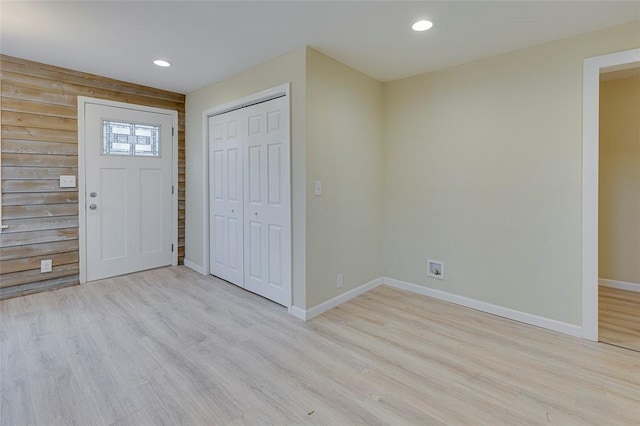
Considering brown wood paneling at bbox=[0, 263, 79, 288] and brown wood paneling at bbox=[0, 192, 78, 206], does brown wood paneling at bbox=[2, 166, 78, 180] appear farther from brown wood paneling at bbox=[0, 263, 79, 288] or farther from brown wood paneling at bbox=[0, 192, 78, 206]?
brown wood paneling at bbox=[0, 263, 79, 288]

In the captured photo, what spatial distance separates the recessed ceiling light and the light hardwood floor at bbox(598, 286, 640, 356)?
276cm

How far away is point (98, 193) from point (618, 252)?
6.09 m

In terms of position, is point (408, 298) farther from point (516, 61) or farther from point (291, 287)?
point (516, 61)

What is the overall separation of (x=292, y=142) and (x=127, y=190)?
8.07 feet

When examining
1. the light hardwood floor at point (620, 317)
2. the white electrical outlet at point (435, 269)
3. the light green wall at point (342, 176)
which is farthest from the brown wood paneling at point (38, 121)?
the light hardwood floor at point (620, 317)

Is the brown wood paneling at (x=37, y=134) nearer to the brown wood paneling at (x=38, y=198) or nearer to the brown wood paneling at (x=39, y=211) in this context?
the brown wood paneling at (x=38, y=198)

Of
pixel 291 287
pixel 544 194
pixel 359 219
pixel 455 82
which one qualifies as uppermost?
pixel 455 82

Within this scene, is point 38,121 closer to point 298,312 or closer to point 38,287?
point 38,287

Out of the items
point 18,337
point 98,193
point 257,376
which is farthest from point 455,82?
point 18,337

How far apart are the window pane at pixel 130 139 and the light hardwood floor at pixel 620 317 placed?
16.7 feet

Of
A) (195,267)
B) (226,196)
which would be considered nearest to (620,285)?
(226,196)

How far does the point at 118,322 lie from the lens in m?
2.71

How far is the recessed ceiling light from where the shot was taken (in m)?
2.30

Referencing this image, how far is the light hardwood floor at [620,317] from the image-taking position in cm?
241
